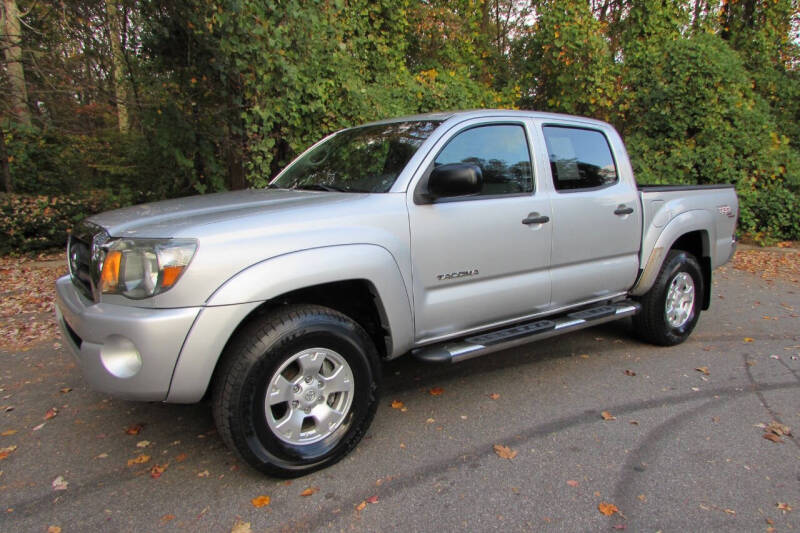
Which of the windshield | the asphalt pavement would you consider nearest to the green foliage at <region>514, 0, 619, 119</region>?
the asphalt pavement

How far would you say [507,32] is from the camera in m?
16.9

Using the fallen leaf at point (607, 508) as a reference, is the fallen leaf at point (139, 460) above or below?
above

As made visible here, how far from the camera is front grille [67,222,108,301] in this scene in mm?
2605

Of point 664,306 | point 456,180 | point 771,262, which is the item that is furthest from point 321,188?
point 771,262

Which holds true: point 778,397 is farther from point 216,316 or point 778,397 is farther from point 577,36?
point 577,36

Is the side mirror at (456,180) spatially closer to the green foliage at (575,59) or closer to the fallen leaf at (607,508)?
the fallen leaf at (607,508)

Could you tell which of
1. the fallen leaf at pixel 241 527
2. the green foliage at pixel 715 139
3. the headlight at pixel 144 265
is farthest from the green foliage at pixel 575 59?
the fallen leaf at pixel 241 527

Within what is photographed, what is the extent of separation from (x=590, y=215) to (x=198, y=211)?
2.67m

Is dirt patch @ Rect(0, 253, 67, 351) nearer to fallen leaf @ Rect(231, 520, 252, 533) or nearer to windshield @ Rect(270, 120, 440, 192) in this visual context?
windshield @ Rect(270, 120, 440, 192)

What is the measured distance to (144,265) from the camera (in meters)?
2.42

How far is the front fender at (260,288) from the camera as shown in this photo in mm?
2418

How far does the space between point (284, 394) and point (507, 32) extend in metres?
16.8

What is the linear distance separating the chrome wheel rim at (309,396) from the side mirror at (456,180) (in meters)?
1.08

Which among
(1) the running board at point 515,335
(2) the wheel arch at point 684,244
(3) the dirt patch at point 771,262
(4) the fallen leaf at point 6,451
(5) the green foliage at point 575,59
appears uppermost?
(5) the green foliage at point 575,59
